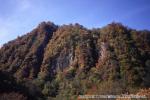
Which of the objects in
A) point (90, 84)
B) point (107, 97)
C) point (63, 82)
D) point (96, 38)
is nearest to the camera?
point (107, 97)

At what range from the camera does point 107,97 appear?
136 feet

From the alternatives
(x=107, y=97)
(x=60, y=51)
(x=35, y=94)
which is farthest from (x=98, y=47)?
(x=107, y=97)

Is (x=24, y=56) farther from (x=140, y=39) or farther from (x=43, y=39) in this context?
(x=140, y=39)

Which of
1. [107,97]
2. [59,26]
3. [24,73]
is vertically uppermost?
[59,26]

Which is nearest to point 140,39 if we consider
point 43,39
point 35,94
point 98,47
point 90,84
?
point 98,47

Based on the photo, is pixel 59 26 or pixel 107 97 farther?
pixel 59 26

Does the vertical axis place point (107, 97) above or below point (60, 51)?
below

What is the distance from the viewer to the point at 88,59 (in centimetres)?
6931

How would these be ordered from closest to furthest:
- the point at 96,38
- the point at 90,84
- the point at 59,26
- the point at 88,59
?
the point at 90,84, the point at 88,59, the point at 96,38, the point at 59,26

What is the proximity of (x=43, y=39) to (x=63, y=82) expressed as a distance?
2215 cm

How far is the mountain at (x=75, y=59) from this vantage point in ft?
183

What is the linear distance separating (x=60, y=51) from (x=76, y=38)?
197 inches

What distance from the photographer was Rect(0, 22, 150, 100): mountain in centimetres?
5572

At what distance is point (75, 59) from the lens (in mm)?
71750
